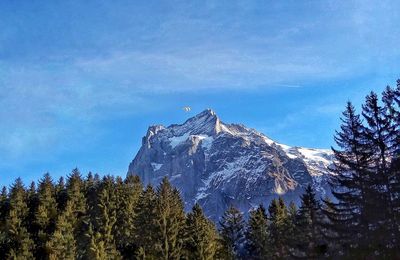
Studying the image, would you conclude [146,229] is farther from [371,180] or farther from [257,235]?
[371,180]

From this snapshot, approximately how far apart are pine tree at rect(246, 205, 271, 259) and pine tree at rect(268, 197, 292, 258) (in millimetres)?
1172

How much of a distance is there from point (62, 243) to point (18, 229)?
38.4 feet

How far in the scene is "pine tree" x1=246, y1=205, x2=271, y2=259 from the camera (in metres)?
78.5

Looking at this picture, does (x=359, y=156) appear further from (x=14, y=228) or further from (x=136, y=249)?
(x=14, y=228)

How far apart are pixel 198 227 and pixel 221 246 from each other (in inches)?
310

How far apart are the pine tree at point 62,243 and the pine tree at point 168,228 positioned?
12747 millimetres

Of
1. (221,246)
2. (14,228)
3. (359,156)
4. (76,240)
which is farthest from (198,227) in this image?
(359,156)

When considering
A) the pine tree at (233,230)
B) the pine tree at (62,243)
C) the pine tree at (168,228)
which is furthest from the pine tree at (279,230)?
the pine tree at (62,243)

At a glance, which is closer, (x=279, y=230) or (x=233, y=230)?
(x=279, y=230)

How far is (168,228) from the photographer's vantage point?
7306cm

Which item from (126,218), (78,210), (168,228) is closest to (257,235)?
(168,228)

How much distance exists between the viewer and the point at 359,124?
4397 centimetres

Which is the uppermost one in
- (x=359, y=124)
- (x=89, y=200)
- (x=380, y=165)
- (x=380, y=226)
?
(x=89, y=200)

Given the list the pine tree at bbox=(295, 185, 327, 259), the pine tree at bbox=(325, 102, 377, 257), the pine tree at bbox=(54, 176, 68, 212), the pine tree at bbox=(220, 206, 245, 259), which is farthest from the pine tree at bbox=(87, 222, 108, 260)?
the pine tree at bbox=(325, 102, 377, 257)
